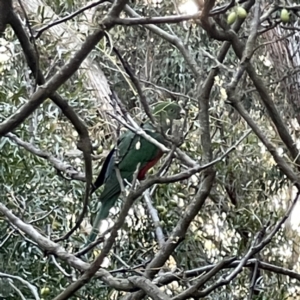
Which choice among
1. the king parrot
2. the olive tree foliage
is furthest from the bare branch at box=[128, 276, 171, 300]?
the king parrot

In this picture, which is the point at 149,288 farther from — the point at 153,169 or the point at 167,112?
the point at 153,169

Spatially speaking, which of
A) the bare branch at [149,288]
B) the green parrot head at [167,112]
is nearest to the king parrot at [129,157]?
the green parrot head at [167,112]

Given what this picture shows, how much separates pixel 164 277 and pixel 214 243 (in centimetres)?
111

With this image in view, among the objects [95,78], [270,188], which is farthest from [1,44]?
[270,188]

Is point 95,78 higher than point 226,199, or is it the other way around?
point 95,78

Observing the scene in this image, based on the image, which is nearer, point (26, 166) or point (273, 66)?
point (26, 166)

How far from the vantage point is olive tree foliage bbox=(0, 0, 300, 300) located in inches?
41.2

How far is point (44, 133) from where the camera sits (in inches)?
70.7

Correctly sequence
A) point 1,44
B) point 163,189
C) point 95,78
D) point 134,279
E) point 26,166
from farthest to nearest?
1. point 95,78
2. point 163,189
3. point 26,166
4. point 1,44
5. point 134,279

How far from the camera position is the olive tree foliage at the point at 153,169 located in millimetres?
1046

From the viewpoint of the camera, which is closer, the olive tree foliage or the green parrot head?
the olive tree foliage

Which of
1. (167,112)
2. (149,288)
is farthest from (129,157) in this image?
(149,288)

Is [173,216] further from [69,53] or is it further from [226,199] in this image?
[69,53]

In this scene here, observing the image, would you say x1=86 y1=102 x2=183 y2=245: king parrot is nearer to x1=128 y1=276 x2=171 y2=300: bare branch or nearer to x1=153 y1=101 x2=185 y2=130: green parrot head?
x1=153 y1=101 x2=185 y2=130: green parrot head
